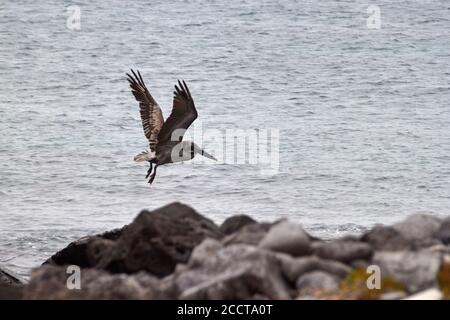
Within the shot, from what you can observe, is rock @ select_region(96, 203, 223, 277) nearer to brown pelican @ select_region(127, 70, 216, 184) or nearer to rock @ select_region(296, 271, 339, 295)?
rock @ select_region(296, 271, 339, 295)

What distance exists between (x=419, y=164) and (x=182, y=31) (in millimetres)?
15631

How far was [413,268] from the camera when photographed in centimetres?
1278

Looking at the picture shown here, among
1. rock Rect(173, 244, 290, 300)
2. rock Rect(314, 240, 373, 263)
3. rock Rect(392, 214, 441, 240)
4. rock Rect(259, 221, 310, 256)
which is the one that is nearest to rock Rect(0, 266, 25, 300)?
rock Rect(173, 244, 290, 300)

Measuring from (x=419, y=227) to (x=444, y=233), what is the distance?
30 cm

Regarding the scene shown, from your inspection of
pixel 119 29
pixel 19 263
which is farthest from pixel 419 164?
pixel 119 29

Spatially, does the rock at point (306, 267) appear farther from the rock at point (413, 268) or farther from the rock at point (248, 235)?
the rock at point (248, 235)

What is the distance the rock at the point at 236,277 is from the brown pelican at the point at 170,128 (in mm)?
5502

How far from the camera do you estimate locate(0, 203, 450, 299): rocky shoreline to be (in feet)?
41.8

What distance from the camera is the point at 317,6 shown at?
53031 millimetres

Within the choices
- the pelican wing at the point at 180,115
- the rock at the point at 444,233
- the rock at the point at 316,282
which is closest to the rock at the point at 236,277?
the rock at the point at 316,282

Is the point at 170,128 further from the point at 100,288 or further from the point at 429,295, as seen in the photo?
the point at 429,295

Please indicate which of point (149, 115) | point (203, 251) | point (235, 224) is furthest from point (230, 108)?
point (203, 251)

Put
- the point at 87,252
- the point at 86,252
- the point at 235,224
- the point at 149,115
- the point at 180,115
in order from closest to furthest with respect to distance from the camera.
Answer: the point at 235,224, the point at 87,252, the point at 86,252, the point at 180,115, the point at 149,115
